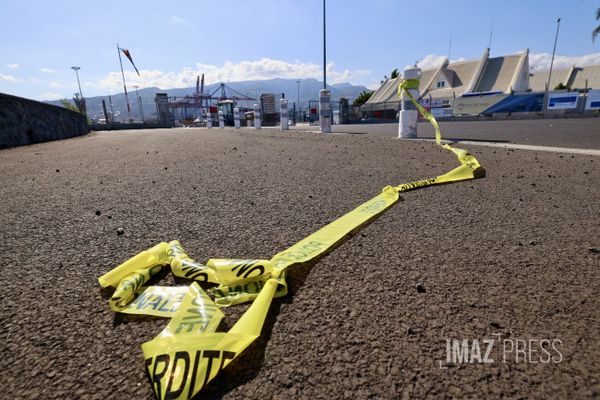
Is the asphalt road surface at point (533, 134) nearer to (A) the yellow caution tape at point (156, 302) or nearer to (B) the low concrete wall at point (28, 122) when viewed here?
(A) the yellow caution tape at point (156, 302)

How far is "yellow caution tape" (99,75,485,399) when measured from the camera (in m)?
1.00

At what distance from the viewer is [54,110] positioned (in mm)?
13758

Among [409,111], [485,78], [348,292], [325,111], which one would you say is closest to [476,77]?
[485,78]

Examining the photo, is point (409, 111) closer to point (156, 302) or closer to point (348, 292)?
point (348, 292)

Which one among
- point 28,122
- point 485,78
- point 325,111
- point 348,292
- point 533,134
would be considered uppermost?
point 485,78

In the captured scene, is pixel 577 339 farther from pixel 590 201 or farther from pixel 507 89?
pixel 507 89

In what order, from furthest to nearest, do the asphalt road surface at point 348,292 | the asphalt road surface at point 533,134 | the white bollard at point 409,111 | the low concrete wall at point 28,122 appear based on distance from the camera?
the low concrete wall at point 28,122, the white bollard at point 409,111, the asphalt road surface at point 533,134, the asphalt road surface at point 348,292

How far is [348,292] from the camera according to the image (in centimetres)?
→ 143

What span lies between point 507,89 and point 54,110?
185 feet

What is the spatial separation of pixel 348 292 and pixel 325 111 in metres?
12.6

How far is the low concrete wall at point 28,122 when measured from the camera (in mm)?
9766

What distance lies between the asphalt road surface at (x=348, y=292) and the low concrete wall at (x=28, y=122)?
369 inches

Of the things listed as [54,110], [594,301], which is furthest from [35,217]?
[54,110]

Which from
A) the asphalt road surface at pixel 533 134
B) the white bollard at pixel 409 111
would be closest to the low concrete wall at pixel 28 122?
the asphalt road surface at pixel 533 134
